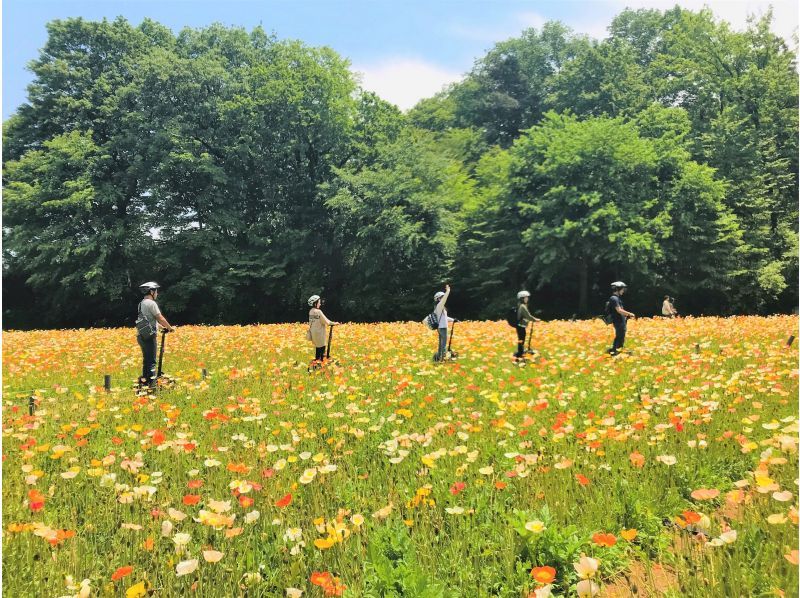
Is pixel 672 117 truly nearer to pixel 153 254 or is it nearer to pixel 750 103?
pixel 750 103

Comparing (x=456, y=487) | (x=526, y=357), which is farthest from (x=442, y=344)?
(x=456, y=487)

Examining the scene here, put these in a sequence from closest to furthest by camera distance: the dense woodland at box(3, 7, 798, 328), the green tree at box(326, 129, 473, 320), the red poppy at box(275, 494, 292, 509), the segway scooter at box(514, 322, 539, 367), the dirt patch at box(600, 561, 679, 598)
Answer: the dirt patch at box(600, 561, 679, 598) < the red poppy at box(275, 494, 292, 509) < the segway scooter at box(514, 322, 539, 367) < the dense woodland at box(3, 7, 798, 328) < the green tree at box(326, 129, 473, 320)

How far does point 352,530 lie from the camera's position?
386cm

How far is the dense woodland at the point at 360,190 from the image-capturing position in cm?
3164

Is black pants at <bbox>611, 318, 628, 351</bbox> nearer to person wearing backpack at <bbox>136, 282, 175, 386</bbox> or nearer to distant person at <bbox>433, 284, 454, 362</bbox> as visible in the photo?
distant person at <bbox>433, 284, 454, 362</bbox>

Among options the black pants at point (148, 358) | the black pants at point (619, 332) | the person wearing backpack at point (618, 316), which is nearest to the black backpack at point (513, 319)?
the person wearing backpack at point (618, 316)

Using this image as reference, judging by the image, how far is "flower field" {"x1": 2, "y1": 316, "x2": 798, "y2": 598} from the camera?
3.28 m

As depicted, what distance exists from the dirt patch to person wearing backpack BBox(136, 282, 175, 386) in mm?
8147

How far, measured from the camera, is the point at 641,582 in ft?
10.7

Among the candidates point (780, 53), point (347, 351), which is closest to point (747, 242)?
point (780, 53)

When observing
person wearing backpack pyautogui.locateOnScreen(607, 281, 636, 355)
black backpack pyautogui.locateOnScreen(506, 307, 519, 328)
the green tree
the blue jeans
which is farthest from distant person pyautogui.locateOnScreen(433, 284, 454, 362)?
the green tree

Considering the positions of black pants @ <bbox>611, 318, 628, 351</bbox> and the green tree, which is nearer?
black pants @ <bbox>611, 318, 628, 351</bbox>

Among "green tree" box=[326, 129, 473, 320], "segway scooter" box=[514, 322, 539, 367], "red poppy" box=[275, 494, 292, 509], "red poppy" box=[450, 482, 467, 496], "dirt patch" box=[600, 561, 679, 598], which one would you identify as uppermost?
"green tree" box=[326, 129, 473, 320]

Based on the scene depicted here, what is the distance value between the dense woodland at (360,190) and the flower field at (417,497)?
80.9 feet
